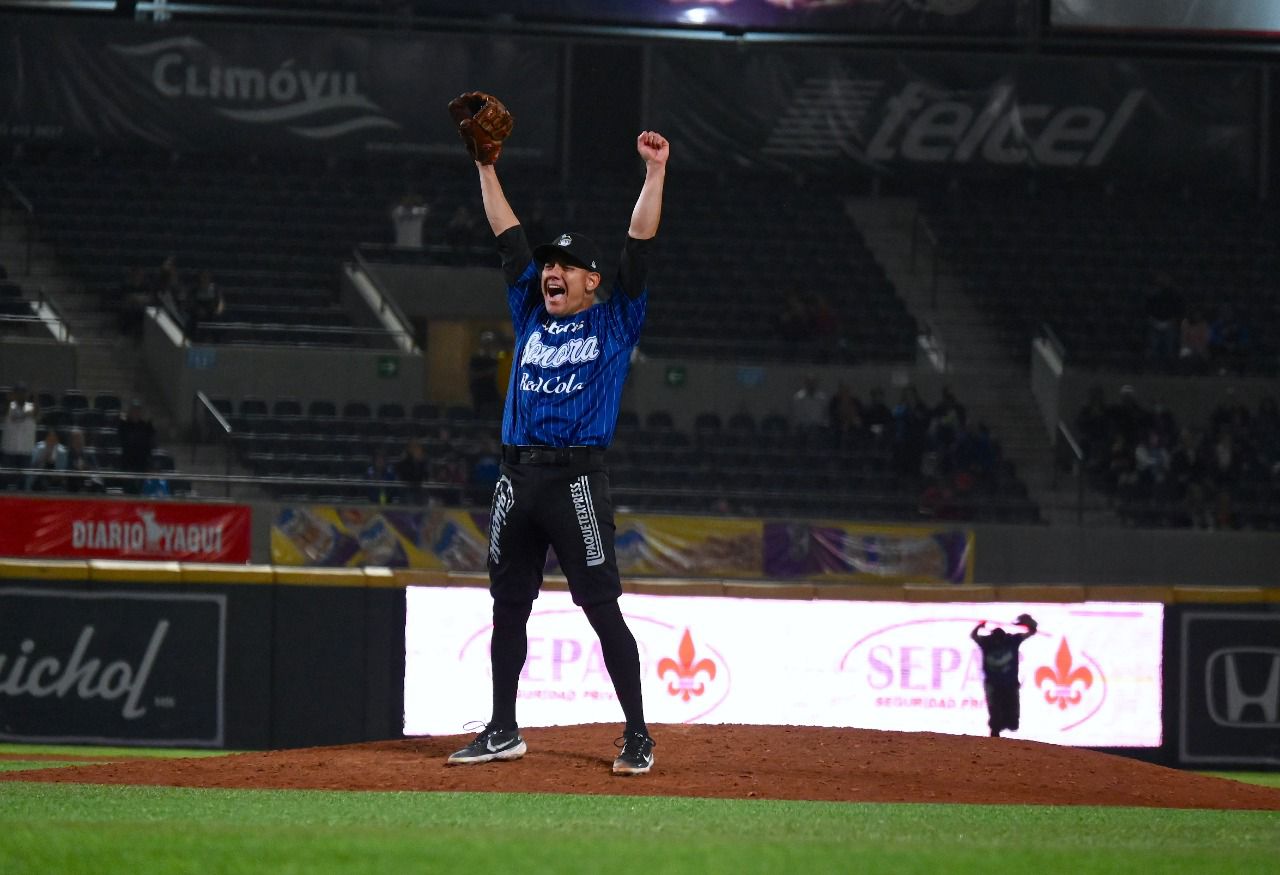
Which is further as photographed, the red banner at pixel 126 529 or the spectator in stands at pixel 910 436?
the spectator in stands at pixel 910 436

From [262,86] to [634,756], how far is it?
22.5m

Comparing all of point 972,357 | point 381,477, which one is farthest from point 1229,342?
point 381,477

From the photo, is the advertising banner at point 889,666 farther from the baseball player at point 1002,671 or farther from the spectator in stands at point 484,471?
the spectator in stands at point 484,471

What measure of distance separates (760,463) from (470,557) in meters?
3.90

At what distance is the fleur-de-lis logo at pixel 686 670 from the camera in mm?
11938

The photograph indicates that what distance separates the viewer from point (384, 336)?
73.6ft

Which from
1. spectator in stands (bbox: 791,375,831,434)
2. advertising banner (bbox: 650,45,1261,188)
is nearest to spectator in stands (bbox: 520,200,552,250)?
advertising banner (bbox: 650,45,1261,188)

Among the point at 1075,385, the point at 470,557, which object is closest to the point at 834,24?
the point at 1075,385

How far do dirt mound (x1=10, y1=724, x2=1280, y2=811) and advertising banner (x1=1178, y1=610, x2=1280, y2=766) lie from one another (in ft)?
14.3

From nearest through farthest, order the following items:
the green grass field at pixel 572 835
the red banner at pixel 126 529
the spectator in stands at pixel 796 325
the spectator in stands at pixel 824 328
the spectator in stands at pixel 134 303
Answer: the green grass field at pixel 572 835 → the red banner at pixel 126 529 → the spectator in stands at pixel 134 303 → the spectator in stands at pixel 824 328 → the spectator in stands at pixel 796 325

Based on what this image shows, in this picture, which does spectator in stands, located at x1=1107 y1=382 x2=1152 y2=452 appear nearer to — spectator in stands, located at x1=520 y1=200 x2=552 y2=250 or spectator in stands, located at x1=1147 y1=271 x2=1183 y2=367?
spectator in stands, located at x1=1147 y1=271 x2=1183 y2=367

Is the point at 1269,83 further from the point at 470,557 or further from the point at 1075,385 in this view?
the point at 470,557

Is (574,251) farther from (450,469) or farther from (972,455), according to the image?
(972,455)

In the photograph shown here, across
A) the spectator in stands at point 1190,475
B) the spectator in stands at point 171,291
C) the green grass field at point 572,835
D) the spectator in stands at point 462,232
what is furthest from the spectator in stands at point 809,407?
the green grass field at point 572,835
